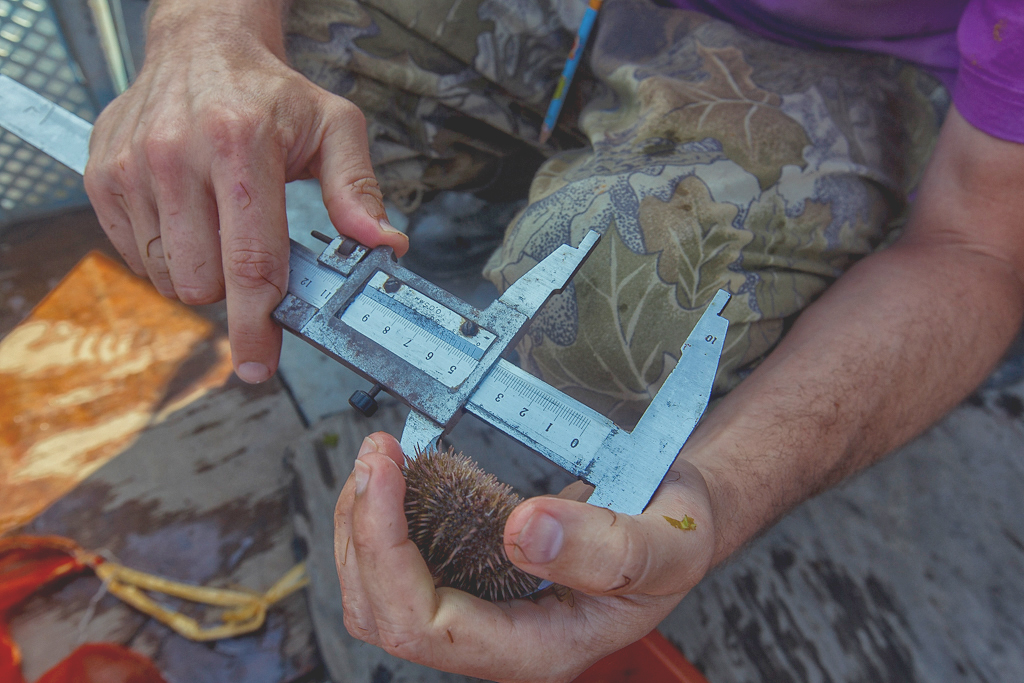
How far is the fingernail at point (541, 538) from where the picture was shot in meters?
0.68

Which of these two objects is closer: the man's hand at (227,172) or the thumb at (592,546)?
the thumb at (592,546)

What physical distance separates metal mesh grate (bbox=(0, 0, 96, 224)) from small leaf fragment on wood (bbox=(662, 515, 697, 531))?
7.53ft

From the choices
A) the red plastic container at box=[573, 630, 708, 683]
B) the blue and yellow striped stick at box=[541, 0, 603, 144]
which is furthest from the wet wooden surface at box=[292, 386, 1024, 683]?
the blue and yellow striped stick at box=[541, 0, 603, 144]

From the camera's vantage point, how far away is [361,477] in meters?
0.78

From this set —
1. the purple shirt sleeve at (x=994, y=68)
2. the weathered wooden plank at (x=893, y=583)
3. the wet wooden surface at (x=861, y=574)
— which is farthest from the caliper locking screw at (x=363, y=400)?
the purple shirt sleeve at (x=994, y=68)

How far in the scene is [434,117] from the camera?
63.4 inches

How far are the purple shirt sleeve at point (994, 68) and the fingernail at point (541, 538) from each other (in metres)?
1.31

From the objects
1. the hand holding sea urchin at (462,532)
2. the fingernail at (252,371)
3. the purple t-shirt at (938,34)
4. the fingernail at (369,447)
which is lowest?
the fingernail at (252,371)

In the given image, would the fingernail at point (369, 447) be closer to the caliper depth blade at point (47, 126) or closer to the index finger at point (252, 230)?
the index finger at point (252, 230)

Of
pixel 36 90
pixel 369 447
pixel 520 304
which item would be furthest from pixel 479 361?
pixel 36 90

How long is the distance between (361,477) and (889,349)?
1.13m

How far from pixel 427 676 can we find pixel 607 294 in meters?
1.00

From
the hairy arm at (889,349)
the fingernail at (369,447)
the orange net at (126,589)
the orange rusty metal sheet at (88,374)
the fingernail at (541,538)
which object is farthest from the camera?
the orange rusty metal sheet at (88,374)

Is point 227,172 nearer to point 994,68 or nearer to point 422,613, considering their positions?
point 422,613
